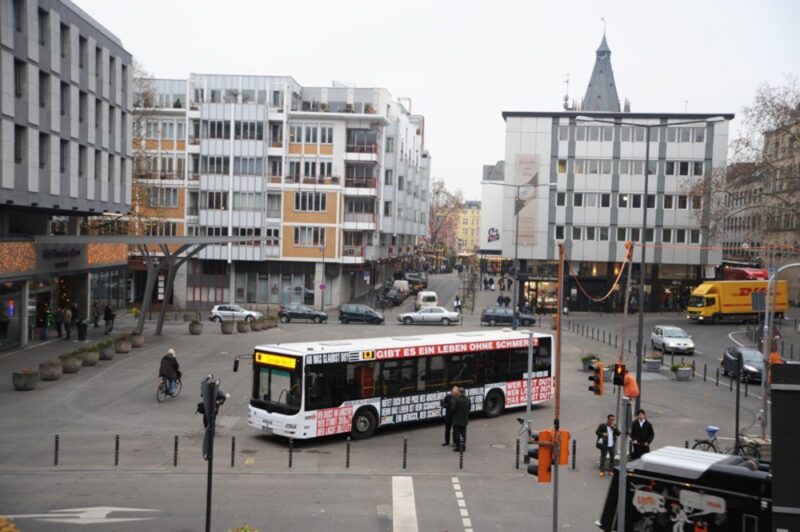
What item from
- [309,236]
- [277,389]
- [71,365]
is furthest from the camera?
[309,236]

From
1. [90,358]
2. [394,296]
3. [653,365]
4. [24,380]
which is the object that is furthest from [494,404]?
[394,296]

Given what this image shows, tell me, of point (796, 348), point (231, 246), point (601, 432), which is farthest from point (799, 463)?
point (231, 246)

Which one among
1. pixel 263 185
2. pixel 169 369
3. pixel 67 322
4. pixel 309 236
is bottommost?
pixel 67 322

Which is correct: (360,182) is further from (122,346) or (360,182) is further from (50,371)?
(50,371)

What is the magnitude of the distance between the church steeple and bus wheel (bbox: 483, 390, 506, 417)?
97200 mm

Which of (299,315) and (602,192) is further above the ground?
(602,192)

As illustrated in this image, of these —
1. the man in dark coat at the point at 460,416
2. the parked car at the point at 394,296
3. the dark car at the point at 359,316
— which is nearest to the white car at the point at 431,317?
the dark car at the point at 359,316

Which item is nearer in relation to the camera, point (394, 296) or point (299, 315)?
point (299, 315)

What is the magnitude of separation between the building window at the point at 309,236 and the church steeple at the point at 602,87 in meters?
59.9

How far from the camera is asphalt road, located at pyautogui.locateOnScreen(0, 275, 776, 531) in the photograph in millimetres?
15883

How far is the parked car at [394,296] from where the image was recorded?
7581 cm

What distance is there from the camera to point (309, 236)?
72.4 meters

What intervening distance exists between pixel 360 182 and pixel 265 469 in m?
55.4

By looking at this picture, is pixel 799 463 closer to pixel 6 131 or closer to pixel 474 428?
pixel 474 428
